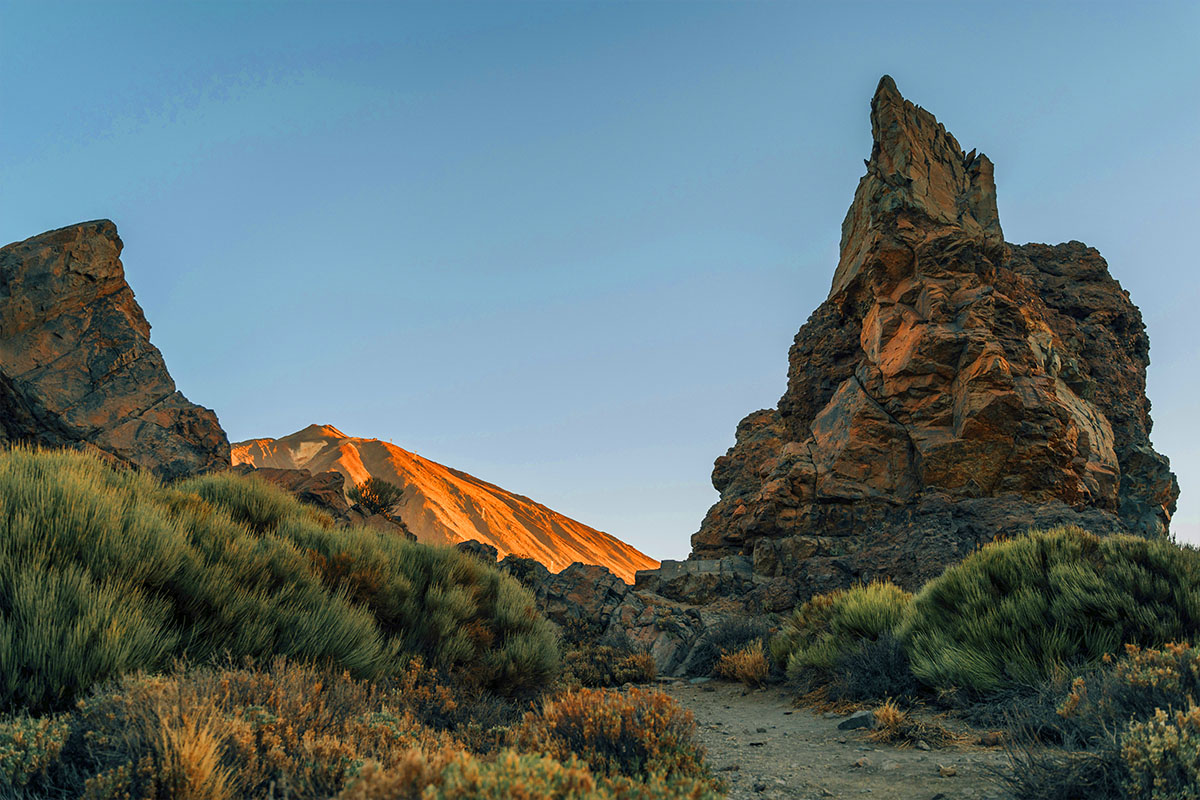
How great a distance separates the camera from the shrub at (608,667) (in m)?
11.2

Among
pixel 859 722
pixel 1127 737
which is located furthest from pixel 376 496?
pixel 1127 737

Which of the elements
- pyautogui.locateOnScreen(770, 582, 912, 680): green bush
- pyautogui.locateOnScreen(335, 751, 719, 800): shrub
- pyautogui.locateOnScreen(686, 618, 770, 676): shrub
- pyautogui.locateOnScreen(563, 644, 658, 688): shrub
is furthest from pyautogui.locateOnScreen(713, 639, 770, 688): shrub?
pyautogui.locateOnScreen(335, 751, 719, 800): shrub

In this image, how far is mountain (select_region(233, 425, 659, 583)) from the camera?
198ft

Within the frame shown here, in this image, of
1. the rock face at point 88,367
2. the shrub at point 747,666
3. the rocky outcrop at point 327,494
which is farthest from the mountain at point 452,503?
the shrub at point 747,666

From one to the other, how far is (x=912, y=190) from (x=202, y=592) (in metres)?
21.2

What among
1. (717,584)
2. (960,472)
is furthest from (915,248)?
(717,584)

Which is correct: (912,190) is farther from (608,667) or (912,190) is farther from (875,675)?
(608,667)

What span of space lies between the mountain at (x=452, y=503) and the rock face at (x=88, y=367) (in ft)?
134

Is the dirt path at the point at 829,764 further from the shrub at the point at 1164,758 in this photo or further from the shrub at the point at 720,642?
the shrub at the point at 720,642

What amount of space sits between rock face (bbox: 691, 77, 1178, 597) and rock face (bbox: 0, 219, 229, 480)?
14.8m

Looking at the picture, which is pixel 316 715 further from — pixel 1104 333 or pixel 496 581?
pixel 1104 333

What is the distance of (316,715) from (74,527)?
7.77 feet

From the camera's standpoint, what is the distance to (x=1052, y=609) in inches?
230

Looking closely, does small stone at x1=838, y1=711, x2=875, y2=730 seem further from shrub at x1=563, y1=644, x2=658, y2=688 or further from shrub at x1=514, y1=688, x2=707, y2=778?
shrub at x1=563, y1=644, x2=658, y2=688
